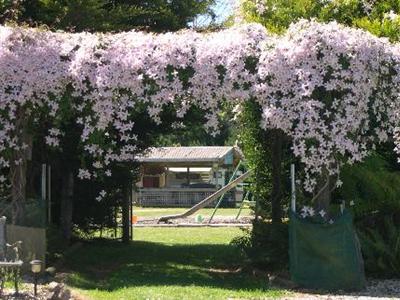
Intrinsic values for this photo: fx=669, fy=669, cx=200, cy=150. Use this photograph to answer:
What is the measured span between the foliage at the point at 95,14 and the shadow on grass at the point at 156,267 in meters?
4.29

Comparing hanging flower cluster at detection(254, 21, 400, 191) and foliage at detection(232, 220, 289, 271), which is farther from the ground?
hanging flower cluster at detection(254, 21, 400, 191)

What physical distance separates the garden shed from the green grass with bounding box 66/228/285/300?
22306 millimetres

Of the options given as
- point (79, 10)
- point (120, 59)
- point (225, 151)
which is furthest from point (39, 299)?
point (225, 151)

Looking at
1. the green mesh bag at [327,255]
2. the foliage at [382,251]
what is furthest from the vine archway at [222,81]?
the foliage at [382,251]

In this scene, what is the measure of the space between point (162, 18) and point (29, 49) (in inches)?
255

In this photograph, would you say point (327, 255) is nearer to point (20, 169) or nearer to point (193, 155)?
point (20, 169)

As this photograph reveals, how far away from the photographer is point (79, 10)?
13102mm

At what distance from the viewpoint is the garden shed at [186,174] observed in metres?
42.2

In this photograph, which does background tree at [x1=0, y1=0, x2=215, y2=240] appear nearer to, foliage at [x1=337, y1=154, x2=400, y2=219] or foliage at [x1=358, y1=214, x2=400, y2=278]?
foliage at [x1=337, y1=154, x2=400, y2=219]

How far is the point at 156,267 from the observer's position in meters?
12.5

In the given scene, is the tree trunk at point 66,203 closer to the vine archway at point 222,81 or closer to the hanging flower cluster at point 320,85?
the vine archway at point 222,81

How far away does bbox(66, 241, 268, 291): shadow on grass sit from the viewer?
32.4 feet

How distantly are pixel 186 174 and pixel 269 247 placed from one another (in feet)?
128

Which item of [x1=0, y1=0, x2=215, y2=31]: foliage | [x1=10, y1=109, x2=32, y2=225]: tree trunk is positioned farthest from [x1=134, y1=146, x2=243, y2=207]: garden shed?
[x1=10, y1=109, x2=32, y2=225]: tree trunk
